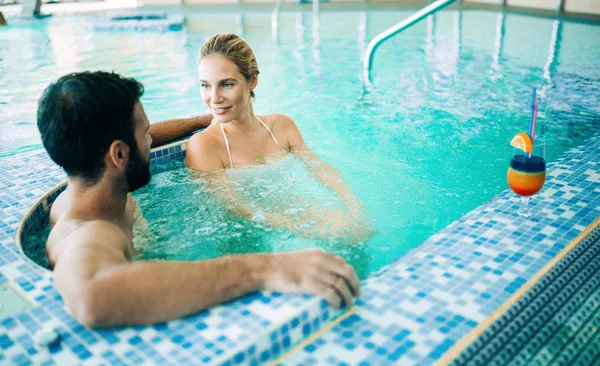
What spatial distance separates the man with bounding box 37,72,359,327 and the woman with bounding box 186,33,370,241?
97 centimetres

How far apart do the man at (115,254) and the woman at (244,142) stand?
97 centimetres

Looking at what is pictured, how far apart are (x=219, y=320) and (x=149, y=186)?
196 cm

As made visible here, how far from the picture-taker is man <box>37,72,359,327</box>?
1.57 m

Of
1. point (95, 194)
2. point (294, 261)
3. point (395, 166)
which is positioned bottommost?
point (395, 166)

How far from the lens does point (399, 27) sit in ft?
19.4

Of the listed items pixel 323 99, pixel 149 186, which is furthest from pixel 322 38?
pixel 149 186

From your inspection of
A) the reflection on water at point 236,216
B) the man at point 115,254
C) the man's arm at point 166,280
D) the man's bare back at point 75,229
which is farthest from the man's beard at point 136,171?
the reflection on water at point 236,216

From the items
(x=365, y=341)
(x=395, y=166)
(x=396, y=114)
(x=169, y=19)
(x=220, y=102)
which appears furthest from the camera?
(x=169, y=19)

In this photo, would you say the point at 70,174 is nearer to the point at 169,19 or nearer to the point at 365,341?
the point at 365,341

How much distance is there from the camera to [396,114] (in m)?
5.26

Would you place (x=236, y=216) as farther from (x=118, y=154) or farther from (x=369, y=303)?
(x=369, y=303)

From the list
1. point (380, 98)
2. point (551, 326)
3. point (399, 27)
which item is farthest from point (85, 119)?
point (399, 27)

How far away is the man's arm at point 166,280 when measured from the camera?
155 cm

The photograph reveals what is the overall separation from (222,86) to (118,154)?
3.85 ft
